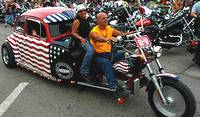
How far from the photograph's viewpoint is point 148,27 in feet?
31.9

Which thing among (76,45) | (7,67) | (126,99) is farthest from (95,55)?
(7,67)

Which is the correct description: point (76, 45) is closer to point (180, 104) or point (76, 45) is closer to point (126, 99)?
point (126, 99)

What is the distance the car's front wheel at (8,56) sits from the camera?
7887mm

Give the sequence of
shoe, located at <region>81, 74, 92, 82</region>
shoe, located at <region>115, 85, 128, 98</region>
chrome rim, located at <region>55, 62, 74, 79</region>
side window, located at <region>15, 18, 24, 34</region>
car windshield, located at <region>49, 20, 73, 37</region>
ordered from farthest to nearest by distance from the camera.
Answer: side window, located at <region>15, 18, 24, 34</region> < car windshield, located at <region>49, 20, 73, 37</region> < chrome rim, located at <region>55, 62, 74, 79</region> < shoe, located at <region>81, 74, 92, 82</region> < shoe, located at <region>115, 85, 128, 98</region>

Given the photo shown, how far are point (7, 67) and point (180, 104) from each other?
193 inches

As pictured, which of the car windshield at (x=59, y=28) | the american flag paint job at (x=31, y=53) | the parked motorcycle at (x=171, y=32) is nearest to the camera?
the american flag paint job at (x=31, y=53)

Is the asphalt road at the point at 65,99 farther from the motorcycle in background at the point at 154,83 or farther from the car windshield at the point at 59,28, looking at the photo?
the car windshield at the point at 59,28

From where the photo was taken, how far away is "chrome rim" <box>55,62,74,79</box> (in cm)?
632

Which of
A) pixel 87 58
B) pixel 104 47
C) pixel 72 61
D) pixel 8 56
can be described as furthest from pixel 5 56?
pixel 104 47

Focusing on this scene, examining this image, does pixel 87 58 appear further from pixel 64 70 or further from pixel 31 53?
pixel 31 53

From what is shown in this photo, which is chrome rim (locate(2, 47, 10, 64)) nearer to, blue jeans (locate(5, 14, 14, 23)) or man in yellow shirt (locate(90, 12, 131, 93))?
man in yellow shirt (locate(90, 12, 131, 93))

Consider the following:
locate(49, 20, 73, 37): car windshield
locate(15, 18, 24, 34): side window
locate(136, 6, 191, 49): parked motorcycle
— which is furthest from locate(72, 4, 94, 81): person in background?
locate(136, 6, 191, 49): parked motorcycle

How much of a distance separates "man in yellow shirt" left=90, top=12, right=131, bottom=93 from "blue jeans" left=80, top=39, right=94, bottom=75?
101 mm

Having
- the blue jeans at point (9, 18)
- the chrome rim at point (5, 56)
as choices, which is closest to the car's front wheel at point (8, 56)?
the chrome rim at point (5, 56)
